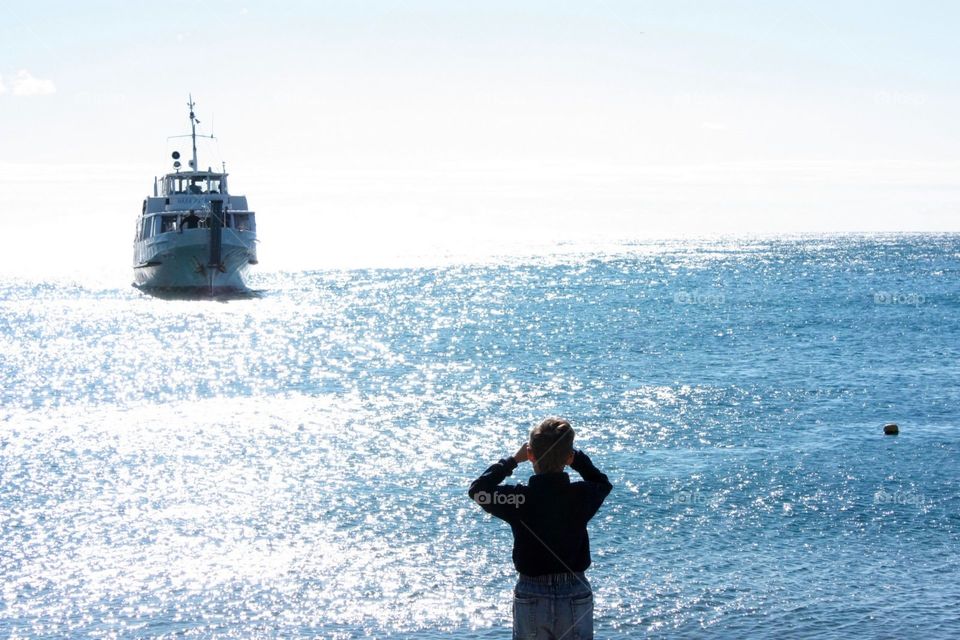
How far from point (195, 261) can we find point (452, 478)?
6367 cm

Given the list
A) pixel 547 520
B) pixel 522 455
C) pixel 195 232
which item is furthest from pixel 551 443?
pixel 195 232

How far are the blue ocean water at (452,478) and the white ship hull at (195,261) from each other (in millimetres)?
17983

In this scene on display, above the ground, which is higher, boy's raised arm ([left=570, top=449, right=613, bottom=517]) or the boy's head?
the boy's head

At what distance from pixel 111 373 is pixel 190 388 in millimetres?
7263

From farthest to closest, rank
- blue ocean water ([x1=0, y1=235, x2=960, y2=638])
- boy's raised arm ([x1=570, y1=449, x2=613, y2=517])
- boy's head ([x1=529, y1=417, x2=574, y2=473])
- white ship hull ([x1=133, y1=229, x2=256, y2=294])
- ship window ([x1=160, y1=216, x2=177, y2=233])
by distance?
ship window ([x1=160, y1=216, x2=177, y2=233]), white ship hull ([x1=133, y1=229, x2=256, y2=294]), blue ocean water ([x1=0, y1=235, x2=960, y2=638]), boy's raised arm ([x1=570, y1=449, x2=613, y2=517]), boy's head ([x1=529, y1=417, x2=574, y2=473])

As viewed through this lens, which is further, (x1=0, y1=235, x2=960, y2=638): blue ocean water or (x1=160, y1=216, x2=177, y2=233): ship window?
(x1=160, y1=216, x2=177, y2=233): ship window

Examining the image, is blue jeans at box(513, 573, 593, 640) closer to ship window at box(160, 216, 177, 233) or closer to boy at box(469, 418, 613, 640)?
boy at box(469, 418, 613, 640)

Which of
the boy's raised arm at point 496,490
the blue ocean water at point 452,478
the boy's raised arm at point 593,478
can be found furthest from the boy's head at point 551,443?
the blue ocean water at point 452,478

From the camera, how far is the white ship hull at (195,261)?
269 ft

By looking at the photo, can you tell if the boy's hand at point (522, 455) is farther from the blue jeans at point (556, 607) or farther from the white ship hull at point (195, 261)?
the white ship hull at point (195, 261)

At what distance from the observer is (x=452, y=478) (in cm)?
2561

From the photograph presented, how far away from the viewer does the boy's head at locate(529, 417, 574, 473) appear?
6500 millimetres

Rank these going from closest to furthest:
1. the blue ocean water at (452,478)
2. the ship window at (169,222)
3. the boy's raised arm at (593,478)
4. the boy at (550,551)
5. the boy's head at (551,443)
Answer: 1. the boy's head at (551,443)
2. the boy at (550,551)
3. the boy's raised arm at (593,478)
4. the blue ocean water at (452,478)
5. the ship window at (169,222)

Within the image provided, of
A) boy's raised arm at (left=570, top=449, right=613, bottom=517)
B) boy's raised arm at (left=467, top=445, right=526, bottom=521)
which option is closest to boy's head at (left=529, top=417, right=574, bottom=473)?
boy's raised arm at (left=467, top=445, right=526, bottom=521)
